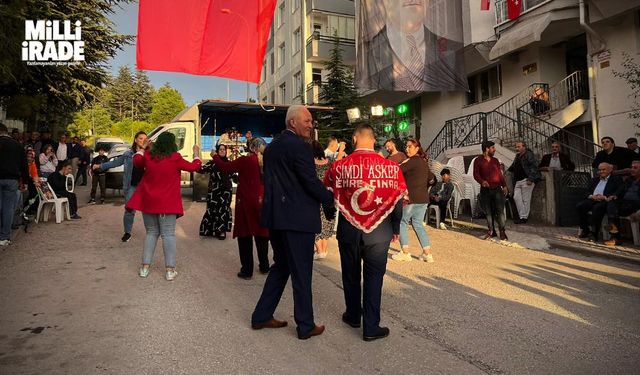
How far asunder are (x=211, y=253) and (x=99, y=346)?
3701mm

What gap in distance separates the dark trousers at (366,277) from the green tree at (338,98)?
16531 millimetres

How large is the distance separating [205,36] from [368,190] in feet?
28.9

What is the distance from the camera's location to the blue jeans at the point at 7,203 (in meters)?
7.11

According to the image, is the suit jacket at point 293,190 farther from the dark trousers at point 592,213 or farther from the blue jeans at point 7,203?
the dark trousers at point 592,213

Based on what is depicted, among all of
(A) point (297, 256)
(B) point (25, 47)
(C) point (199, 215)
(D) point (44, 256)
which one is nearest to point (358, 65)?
(C) point (199, 215)

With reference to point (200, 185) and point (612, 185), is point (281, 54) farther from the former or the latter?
point (612, 185)

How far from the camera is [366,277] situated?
378 cm

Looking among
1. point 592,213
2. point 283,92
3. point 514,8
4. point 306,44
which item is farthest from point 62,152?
point 283,92

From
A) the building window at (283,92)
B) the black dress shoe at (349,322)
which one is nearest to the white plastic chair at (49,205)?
the black dress shoe at (349,322)

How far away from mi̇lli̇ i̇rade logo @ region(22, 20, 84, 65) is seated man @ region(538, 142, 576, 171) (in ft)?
51.4

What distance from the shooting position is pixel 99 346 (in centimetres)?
345

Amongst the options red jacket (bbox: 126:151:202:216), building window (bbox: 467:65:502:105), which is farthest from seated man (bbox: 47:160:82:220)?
building window (bbox: 467:65:502:105)

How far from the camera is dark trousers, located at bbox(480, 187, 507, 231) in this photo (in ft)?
27.3

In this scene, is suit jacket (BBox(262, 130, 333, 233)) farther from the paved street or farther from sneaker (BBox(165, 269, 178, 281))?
sneaker (BBox(165, 269, 178, 281))
